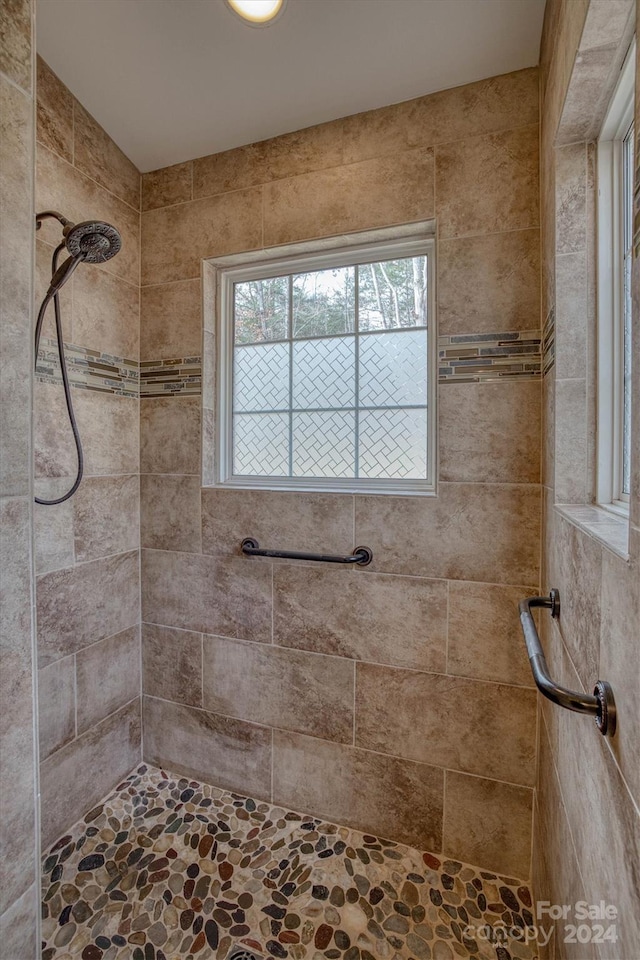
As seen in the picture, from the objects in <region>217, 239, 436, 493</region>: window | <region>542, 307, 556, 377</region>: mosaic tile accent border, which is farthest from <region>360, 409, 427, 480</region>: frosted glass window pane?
<region>542, 307, 556, 377</region>: mosaic tile accent border

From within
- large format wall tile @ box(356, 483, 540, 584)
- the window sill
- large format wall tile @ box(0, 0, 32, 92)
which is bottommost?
large format wall tile @ box(356, 483, 540, 584)

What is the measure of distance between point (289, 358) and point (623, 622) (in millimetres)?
1401

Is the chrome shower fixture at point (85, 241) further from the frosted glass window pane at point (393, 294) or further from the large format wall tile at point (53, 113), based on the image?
the frosted glass window pane at point (393, 294)

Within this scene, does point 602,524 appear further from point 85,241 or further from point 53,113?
point 53,113

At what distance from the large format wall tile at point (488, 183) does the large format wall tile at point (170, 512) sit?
52.3 inches

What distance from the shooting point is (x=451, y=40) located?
1.21 metres

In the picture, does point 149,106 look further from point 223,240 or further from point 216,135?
point 223,240

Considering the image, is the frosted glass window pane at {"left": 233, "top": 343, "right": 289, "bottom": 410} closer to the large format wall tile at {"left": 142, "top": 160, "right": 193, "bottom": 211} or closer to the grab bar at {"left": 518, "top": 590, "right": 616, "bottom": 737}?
the large format wall tile at {"left": 142, "top": 160, "right": 193, "bottom": 211}

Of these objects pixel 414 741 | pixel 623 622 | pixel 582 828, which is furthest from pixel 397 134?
pixel 414 741

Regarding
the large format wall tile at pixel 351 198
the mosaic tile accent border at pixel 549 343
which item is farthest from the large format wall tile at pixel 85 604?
the mosaic tile accent border at pixel 549 343

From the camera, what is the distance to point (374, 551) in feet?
4.76

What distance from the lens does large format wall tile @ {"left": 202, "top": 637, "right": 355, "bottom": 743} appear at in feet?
4.94

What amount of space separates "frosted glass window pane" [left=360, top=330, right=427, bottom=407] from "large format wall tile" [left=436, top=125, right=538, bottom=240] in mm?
353

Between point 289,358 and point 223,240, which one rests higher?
point 223,240
